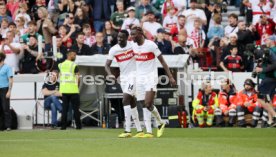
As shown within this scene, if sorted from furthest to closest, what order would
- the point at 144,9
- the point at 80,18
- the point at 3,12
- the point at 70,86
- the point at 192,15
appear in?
the point at 144,9
the point at 3,12
the point at 80,18
the point at 192,15
the point at 70,86

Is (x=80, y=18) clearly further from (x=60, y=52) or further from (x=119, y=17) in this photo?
(x=60, y=52)

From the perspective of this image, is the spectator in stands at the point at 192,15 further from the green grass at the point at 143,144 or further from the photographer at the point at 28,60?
the green grass at the point at 143,144

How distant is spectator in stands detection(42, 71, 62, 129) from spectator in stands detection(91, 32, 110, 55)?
1924 millimetres

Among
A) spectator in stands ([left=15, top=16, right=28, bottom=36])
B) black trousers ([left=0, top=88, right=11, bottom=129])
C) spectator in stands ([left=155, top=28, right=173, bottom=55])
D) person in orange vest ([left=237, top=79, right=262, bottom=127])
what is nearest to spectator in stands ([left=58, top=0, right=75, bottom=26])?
spectator in stands ([left=15, top=16, right=28, bottom=36])

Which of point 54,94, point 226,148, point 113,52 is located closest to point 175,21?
point 54,94

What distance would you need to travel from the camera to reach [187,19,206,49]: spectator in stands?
31.0 meters

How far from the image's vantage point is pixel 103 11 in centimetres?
3288

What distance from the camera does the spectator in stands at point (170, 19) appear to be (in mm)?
31891

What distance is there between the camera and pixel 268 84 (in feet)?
88.6

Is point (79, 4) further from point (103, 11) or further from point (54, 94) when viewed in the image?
point (54, 94)

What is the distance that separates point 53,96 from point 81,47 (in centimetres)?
237

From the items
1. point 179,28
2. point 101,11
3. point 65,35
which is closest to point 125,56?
point 65,35

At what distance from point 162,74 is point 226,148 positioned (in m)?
10.6

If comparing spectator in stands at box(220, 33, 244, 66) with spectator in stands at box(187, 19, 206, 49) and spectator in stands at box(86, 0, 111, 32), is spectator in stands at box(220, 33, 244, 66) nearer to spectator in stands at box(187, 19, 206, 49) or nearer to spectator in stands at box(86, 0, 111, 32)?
spectator in stands at box(187, 19, 206, 49)
